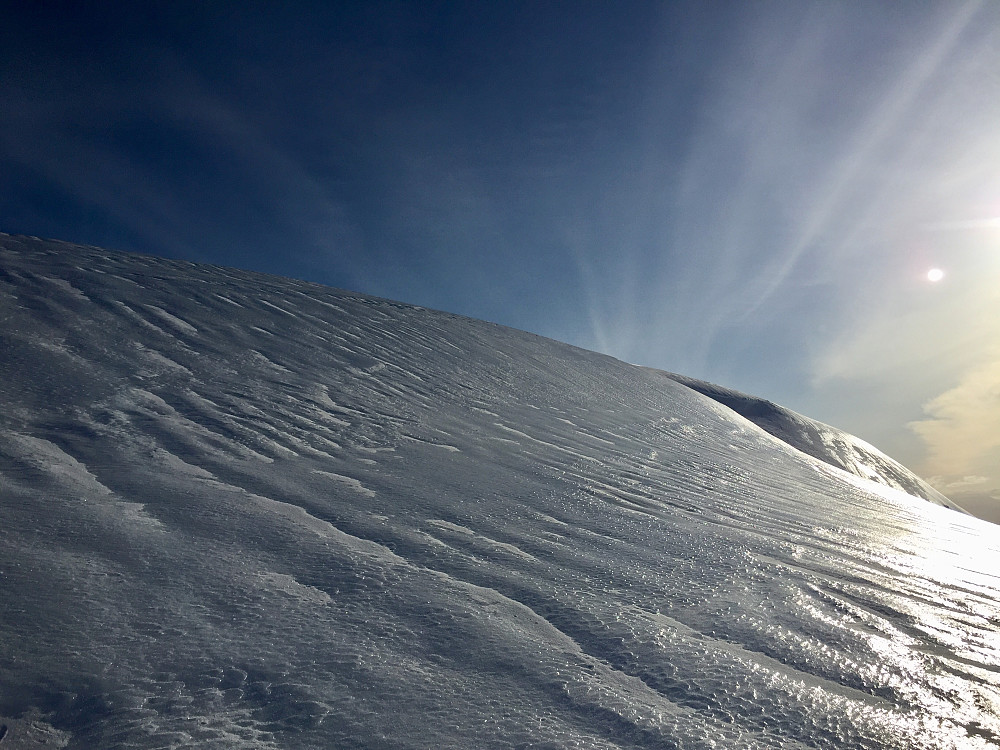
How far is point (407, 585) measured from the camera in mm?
1296

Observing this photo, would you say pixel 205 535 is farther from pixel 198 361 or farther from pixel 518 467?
pixel 198 361

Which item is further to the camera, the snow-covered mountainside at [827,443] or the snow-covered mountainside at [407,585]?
the snow-covered mountainside at [827,443]

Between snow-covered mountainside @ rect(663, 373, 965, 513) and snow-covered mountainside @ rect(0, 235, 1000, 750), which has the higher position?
snow-covered mountainside @ rect(663, 373, 965, 513)

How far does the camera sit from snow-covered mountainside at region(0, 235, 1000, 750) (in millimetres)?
884

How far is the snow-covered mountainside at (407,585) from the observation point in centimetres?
88

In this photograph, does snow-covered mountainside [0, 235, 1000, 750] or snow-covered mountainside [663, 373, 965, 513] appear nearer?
snow-covered mountainside [0, 235, 1000, 750]

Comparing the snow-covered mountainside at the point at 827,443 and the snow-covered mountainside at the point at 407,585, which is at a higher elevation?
the snow-covered mountainside at the point at 827,443

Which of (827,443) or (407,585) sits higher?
(827,443)

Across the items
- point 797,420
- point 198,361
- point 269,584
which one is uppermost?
point 797,420

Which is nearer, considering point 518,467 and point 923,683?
point 923,683

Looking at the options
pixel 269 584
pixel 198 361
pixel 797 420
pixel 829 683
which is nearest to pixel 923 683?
pixel 829 683

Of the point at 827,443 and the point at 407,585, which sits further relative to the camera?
the point at 827,443

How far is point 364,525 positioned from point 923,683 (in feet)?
4.70

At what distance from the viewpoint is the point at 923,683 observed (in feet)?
3.80
